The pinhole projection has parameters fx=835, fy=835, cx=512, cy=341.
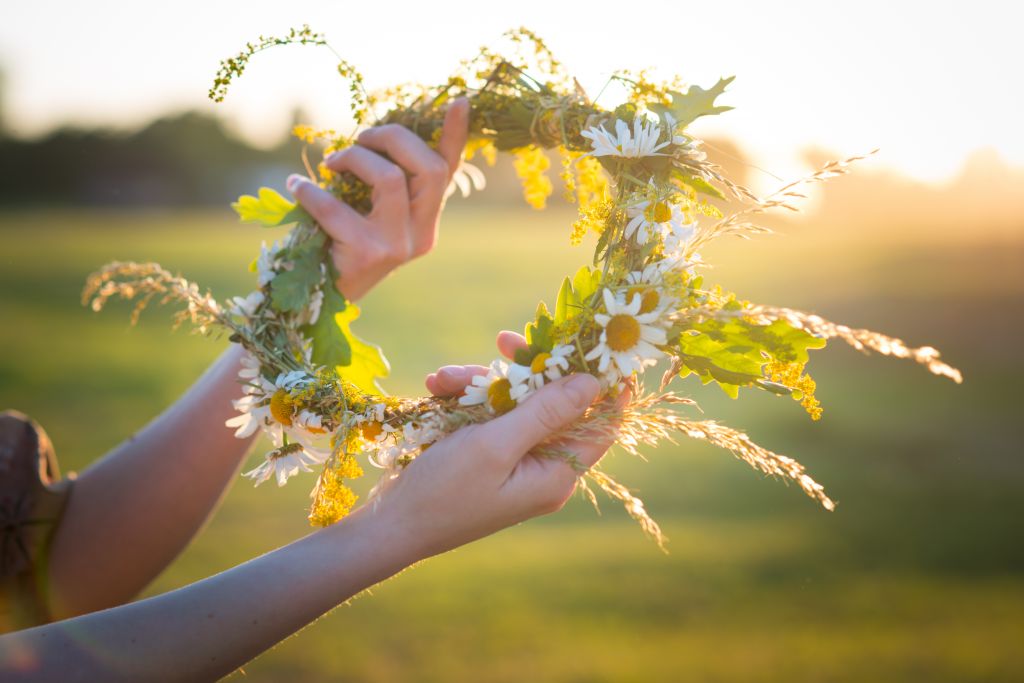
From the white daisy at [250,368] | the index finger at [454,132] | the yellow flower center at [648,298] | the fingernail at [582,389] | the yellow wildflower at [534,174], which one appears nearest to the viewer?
the fingernail at [582,389]

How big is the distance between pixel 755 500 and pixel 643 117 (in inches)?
311

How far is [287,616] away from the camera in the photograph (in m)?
1.64

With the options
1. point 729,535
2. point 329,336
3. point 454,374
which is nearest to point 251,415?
point 329,336

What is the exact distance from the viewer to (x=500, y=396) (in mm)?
1826

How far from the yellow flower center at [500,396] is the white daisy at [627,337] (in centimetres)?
20

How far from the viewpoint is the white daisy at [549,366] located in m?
1.79

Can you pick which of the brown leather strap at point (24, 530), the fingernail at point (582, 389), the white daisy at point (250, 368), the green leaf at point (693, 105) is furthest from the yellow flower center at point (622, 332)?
the brown leather strap at point (24, 530)

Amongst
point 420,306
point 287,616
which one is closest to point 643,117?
point 287,616

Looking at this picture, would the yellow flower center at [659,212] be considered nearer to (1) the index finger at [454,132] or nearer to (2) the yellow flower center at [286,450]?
(1) the index finger at [454,132]

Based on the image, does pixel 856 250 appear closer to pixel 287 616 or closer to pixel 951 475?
pixel 951 475

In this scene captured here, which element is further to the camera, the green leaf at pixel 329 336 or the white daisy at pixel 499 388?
the green leaf at pixel 329 336

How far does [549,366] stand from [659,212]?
0.42m

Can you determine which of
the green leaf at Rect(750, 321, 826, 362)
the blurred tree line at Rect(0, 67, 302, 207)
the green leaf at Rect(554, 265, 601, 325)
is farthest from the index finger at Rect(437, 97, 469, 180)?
the blurred tree line at Rect(0, 67, 302, 207)

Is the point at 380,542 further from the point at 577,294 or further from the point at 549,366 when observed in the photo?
the point at 577,294
